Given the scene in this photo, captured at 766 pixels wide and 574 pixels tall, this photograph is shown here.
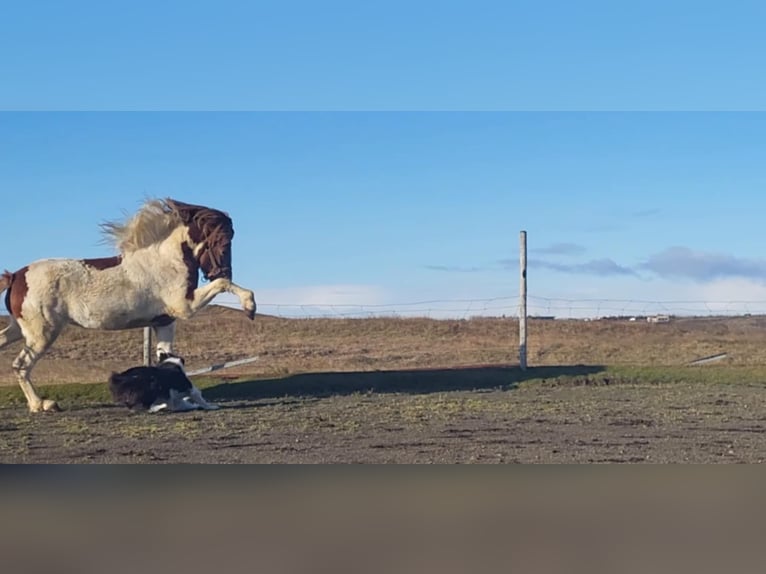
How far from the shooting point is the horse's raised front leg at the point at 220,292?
11.6 m

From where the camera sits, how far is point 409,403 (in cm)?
1242

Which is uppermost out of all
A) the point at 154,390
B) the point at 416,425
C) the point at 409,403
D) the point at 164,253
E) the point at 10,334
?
the point at 164,253

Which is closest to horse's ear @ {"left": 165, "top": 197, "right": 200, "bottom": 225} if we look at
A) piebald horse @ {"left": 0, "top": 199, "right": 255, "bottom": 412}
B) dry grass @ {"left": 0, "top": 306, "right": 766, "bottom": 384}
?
piebald horse @ {"left": 0, "top": 199, "right": 255, "bottom": 412}

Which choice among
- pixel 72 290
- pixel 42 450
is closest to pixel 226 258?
pixel 72 290

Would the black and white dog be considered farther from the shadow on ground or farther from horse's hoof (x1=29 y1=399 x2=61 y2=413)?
the shadow on ground

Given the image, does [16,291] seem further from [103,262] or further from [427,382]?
[427,382]

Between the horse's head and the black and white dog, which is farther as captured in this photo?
the horse's head

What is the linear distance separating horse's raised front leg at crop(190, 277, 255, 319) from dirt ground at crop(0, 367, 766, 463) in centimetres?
124

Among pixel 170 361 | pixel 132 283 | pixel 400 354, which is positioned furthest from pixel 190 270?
pixel 400 354

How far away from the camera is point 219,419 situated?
10953 millimetres

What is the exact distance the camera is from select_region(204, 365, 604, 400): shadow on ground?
540 inches

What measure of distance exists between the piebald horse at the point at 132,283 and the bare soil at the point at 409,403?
1054mm

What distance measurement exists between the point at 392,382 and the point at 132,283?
4.20 meters

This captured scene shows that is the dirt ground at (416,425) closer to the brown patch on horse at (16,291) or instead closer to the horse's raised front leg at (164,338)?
the horse's raised front leg at (164,338)
